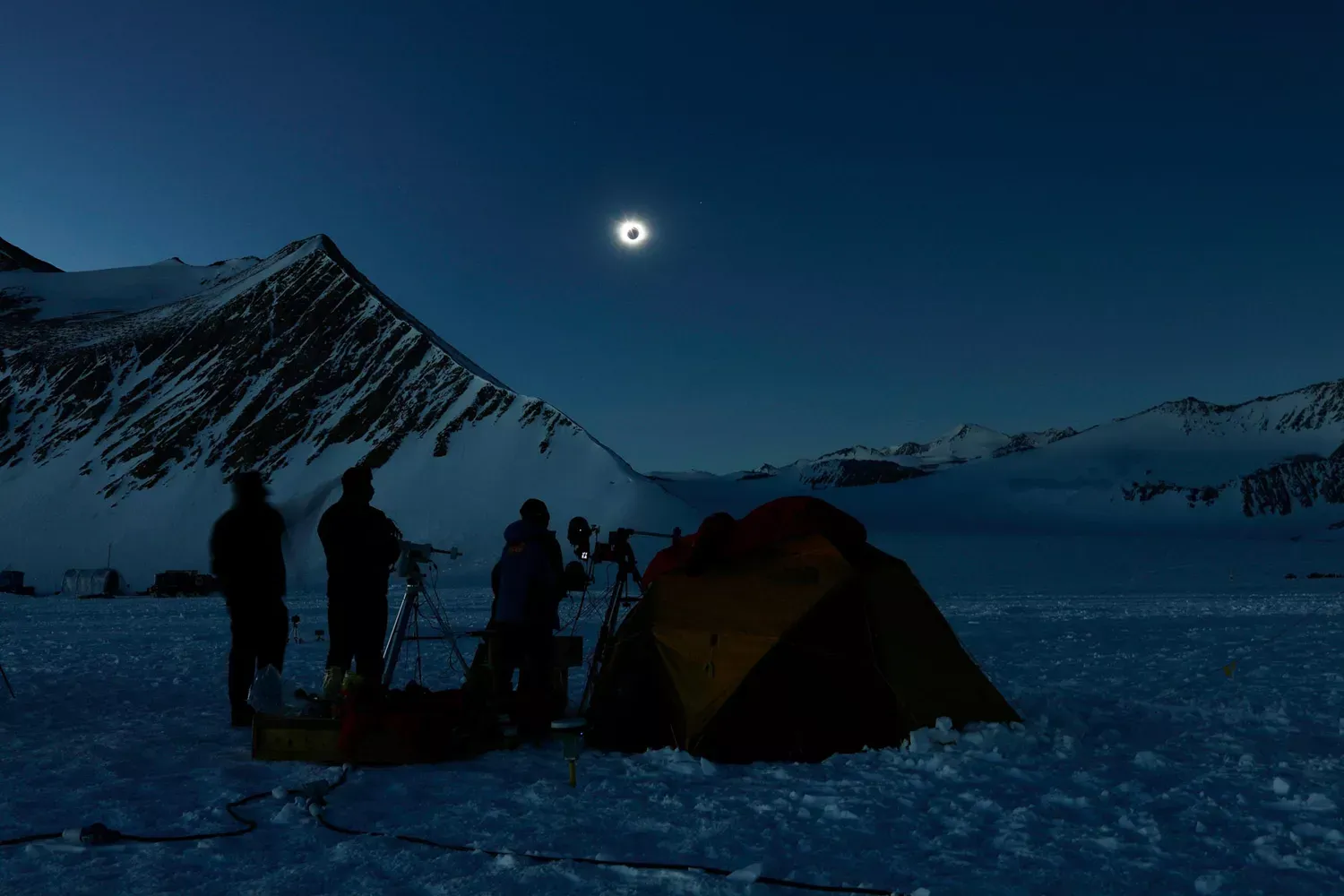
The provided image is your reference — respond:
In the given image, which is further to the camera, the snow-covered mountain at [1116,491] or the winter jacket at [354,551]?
the snow-covered mountain at [1116,491]

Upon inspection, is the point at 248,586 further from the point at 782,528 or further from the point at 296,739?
the point at 782,528

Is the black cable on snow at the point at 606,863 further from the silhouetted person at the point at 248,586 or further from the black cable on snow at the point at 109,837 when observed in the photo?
the silhouetted person at the point at 248,586

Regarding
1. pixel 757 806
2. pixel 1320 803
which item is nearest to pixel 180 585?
pixel 757 806

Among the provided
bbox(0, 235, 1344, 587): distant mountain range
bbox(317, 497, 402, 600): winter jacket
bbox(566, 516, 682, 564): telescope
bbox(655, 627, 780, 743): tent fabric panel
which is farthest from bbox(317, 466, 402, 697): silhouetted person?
bbox(0, 235, 1344, 587): distant mountain range

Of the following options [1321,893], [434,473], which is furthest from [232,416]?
[1321,893]

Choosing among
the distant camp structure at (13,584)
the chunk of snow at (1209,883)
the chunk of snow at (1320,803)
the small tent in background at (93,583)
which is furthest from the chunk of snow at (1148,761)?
the distant camp structure at (13,584)

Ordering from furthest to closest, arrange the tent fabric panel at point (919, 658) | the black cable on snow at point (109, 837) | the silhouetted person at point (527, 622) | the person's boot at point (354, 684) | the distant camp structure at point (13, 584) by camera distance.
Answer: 1. the distant camp structure at point (13, 584)
2. the silhouetted person at point (527, 622)
3. the tent fabric panel at point (919, 658)
4. the person's boot at point (354, 684)
5. the black cable on snow at point (109, 837)

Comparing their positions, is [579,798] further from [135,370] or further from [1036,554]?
[135,370]
